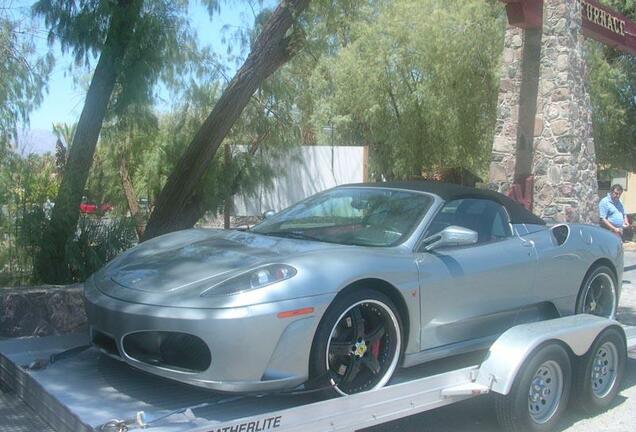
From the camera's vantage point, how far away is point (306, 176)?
14125 mm

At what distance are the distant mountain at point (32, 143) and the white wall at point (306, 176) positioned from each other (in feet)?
10.9

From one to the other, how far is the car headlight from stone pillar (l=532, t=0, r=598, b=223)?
24.8 feet

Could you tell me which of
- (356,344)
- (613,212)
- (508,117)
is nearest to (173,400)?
(356,344)

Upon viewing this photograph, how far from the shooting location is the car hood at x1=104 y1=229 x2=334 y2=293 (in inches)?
156

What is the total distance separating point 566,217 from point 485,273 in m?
6.31

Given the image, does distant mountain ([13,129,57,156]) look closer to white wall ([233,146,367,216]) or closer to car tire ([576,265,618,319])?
white wall ([233,146,367,216])

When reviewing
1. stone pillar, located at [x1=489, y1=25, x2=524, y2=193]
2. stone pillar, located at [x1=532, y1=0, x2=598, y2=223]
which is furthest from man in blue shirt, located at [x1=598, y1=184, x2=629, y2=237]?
stone pillar, located at [x1=489, y1=25, x2=524, y2=193]

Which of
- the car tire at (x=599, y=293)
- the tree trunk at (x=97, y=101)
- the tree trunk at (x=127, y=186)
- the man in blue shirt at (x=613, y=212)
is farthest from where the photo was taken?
the man in blue shirt at (x=613, y=212)

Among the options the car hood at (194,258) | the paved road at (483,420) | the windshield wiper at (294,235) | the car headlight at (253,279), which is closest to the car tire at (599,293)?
the paved road at (483,420)

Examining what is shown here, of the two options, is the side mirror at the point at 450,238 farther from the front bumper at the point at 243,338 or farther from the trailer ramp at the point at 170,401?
the front bumper at the point at 243,338

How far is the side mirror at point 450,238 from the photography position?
4465 mm

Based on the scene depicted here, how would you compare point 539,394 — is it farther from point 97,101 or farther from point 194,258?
point 97,101

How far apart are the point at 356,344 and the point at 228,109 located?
4.76 metres

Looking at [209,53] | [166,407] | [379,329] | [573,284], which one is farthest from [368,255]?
[209,53]
